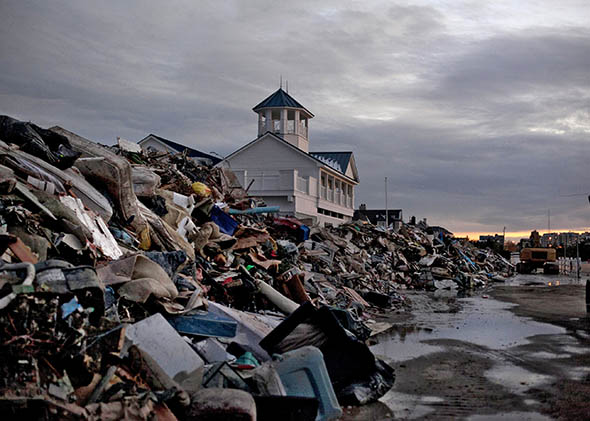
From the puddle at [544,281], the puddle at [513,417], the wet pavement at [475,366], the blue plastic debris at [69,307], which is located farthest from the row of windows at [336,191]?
the blue plastic debris at [69,307]

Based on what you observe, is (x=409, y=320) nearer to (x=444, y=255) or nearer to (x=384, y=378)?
(x=384, y=378)

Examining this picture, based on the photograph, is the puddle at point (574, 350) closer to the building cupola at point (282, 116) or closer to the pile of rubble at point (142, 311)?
the pile of rubble at point (142, 311)

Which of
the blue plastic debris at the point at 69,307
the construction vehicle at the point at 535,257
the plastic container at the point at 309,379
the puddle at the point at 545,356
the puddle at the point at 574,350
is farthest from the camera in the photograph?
the construction vehicle at the point at 535,257

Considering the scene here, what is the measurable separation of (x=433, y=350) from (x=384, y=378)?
3084mm

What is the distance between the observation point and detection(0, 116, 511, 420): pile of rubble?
4.26 m

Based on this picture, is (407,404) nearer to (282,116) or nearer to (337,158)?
(282,116)

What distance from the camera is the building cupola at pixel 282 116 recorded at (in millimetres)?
32188

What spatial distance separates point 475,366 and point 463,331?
3.36 m

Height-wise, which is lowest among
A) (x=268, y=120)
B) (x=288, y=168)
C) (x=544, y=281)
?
(x=544, y=281)

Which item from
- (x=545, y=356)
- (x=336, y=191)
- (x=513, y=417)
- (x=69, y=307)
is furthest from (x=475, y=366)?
(x=336, y=191)

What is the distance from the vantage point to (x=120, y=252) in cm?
750

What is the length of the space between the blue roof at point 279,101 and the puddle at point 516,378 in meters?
25.6

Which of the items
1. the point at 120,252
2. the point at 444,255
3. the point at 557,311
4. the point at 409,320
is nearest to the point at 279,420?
the point at 120,252

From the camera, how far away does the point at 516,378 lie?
7.35 m
